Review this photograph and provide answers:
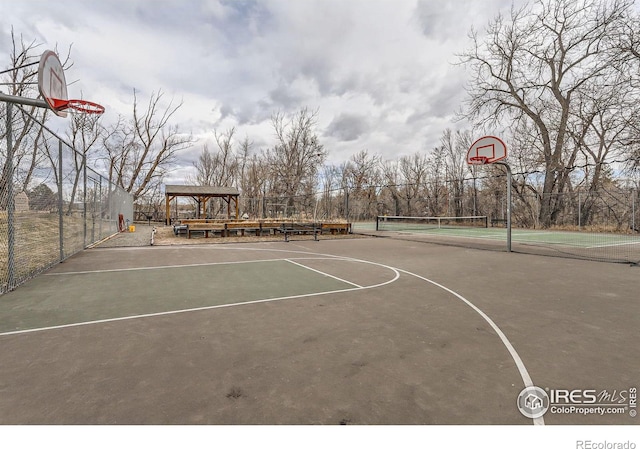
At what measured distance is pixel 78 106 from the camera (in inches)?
257

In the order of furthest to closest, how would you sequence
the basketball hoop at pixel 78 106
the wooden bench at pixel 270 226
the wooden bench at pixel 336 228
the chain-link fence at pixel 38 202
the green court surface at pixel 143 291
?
the wooden bench at pixel 336 228 → the wooden bench at pixel 270 226 → the basketball hoop at pixel 78 106 → the chain-link fence at pixel 38 202 → the green court surface at pixel 143 291

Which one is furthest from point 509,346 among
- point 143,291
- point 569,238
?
point 569,238

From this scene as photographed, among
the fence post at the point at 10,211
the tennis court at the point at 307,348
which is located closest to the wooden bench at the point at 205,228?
the tennis court at the point at 307,348

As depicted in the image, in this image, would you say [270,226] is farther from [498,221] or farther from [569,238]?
[498,221]

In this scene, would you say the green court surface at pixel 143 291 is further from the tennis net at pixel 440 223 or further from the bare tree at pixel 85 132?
the bare tree at pixel 85 132

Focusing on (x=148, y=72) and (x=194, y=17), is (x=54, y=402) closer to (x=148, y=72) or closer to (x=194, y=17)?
(x=194, y=17)

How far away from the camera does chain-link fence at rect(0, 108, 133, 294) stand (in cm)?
564

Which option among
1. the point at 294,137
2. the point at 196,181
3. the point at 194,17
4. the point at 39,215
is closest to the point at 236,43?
the point at 194,17

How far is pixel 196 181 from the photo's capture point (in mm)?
41594

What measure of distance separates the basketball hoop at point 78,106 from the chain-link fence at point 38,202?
833mm

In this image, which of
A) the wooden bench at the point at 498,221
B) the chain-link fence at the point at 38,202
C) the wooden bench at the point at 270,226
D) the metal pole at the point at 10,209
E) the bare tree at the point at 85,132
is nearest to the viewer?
the metal pole at the point at 10,209

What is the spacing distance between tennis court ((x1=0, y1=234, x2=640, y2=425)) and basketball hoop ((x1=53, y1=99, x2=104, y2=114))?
3.37 meters

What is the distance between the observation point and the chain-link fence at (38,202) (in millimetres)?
5645

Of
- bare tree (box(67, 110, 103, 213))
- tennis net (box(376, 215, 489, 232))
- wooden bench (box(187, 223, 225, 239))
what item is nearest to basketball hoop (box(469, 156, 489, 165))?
wooden bench (box(187, 223, 225, 239))
